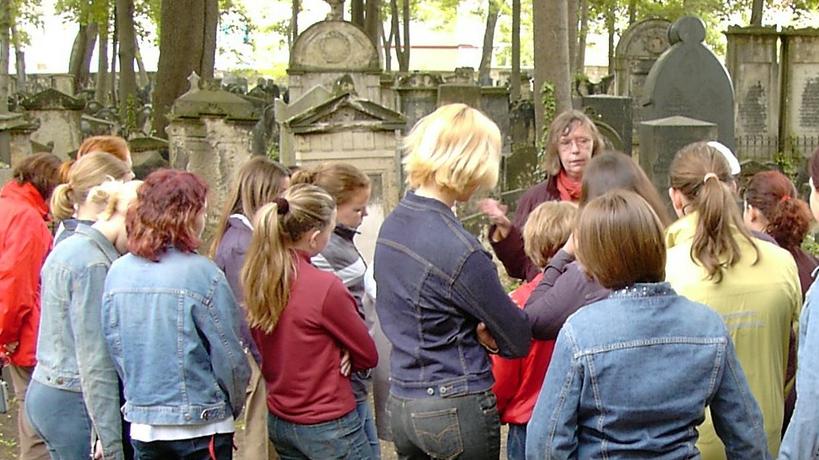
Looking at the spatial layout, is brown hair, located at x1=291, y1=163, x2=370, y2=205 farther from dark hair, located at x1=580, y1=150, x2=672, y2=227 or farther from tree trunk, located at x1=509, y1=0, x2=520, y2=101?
tree trunk, located at x1=509, y1=0, x2=520, y2=101

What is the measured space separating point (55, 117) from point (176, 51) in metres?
2.27

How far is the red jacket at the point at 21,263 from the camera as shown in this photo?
4625mm

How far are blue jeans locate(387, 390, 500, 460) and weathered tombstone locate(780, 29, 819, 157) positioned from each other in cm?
1592

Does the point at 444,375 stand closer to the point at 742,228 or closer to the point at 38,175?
the point at 742,228

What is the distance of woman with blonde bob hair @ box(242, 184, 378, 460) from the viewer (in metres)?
3.67

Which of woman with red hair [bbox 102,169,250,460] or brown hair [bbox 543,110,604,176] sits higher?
brown hair [bbox 543,110,604,176]

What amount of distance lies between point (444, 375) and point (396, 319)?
0.83 ft

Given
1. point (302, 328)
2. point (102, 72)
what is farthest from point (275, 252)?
point (102, 72)

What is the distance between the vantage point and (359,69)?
66.3 ft

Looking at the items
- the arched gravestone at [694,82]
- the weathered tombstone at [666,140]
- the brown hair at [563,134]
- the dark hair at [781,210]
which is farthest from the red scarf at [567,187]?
the arched gravestone at [694,82]

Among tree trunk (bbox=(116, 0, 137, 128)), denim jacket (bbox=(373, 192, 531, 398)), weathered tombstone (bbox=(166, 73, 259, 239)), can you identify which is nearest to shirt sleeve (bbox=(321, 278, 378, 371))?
denim jacket (bbox=(373, 192, 531, 398))

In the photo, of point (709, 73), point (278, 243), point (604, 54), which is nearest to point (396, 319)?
point (278, 243)

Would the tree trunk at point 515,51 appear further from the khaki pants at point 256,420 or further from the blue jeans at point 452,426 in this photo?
the blue jeans at point 452,426

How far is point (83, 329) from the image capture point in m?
3.78
